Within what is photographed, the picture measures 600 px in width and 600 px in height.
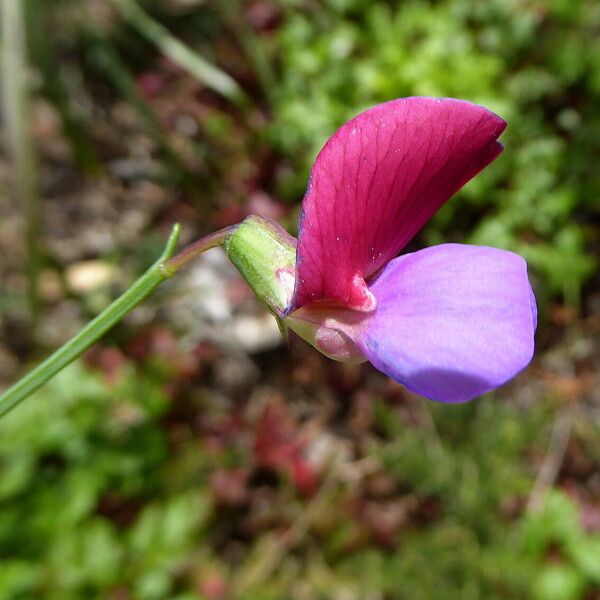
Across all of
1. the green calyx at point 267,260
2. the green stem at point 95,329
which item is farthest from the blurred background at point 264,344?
the green calyx at point 267,260

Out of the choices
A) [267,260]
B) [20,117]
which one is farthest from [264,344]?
[267,260]

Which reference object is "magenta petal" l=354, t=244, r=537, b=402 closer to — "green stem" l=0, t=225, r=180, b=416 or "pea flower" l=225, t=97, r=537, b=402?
"pea flower" l=225, t=97, r=537, b=402

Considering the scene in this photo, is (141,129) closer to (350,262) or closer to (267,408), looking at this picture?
(267,408)

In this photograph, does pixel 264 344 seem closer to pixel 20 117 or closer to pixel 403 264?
pixel 20 117

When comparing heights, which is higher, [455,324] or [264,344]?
[455,324]

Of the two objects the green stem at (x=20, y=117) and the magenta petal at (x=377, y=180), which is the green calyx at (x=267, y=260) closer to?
the magenta petal at (x=377, y=180)

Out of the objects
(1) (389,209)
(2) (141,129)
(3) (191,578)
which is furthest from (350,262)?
(2) (141,129)
